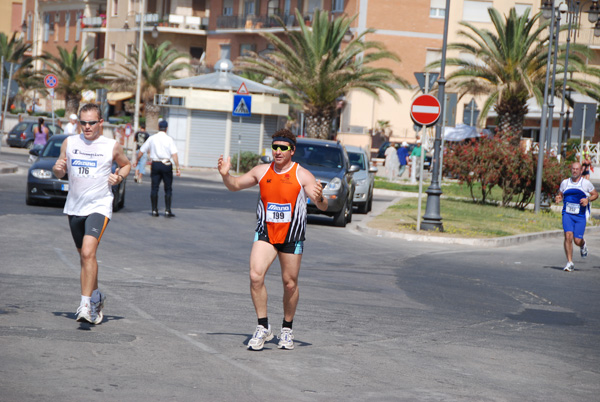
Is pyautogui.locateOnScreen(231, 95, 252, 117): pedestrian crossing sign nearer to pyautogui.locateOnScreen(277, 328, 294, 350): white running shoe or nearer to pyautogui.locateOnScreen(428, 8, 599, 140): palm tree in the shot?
pyautogui.locateOnScreen(428, 8, 599, 140): palm tree

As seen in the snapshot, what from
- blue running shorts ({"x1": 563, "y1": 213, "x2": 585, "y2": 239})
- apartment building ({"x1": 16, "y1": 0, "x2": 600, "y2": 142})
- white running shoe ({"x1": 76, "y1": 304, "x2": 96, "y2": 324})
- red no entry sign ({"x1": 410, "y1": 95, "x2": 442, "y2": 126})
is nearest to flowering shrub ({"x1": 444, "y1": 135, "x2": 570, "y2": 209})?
red no entry sign ({"x1": 410, "y1": 95, "x2": 442, "y2": 126})

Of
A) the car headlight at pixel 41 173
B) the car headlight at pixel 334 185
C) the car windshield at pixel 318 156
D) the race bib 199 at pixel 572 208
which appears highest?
the car windshield at pixel 318 156

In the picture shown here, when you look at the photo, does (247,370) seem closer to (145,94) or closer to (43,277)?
(43,277)

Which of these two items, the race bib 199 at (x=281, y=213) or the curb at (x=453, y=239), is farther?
the curb at (x=453, y=239)

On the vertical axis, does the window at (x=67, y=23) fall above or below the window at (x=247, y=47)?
above

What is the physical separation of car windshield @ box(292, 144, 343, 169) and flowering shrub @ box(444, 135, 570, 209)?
8.63 metres

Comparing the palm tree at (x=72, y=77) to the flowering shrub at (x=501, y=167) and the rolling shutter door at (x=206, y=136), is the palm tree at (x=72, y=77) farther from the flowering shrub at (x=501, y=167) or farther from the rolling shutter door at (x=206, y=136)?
the flowering shrub at (x=501, y=167)

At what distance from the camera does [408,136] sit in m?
62.4

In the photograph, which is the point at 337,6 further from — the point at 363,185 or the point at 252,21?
the point at 363,185

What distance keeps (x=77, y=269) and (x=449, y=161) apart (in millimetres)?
20123

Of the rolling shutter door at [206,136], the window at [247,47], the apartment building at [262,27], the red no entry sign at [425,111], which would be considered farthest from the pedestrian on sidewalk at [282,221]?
the window at [247,47]

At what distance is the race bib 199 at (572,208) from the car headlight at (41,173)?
1018cm

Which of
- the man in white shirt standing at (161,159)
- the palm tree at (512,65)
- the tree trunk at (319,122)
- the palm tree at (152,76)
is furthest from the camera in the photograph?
the palm tree at (152,76)

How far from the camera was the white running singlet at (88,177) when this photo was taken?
852cm
